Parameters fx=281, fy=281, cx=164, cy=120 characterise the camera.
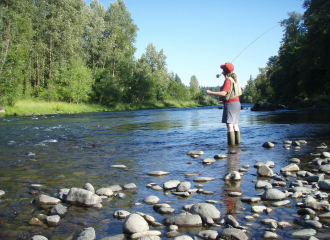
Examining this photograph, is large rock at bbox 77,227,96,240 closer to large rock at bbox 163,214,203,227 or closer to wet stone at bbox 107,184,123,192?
large rock at bbox 163,214,203,227

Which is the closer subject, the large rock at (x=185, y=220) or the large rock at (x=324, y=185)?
the large rock at (x=185, y=220)

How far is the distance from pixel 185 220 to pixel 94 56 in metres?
58.7

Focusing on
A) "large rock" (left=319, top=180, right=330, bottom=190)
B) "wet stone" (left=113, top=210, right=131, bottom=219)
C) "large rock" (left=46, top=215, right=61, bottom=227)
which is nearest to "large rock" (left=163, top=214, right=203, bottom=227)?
"wet stone" (left=113, top=210, right=131, bottom=219)

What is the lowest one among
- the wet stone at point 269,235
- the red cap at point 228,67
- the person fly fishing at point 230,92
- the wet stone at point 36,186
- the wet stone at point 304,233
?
the wet stone at point 36,186

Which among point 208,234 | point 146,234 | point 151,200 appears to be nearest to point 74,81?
point 151,200

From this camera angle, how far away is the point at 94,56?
5825cm

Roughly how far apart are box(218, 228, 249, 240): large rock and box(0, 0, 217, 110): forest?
35608mm

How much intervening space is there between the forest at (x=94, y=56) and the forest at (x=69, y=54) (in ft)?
0.39

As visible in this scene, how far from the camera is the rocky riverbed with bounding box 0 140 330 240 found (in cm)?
307

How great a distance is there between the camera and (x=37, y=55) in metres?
44.2

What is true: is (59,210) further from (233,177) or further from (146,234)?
(233,177)

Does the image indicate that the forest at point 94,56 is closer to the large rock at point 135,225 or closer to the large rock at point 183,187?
the large rock at point 183,187

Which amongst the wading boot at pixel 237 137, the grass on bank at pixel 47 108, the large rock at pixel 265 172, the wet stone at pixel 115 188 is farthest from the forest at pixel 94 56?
the wet stone at pixel 115 188

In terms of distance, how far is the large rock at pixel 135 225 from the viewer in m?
3.12
